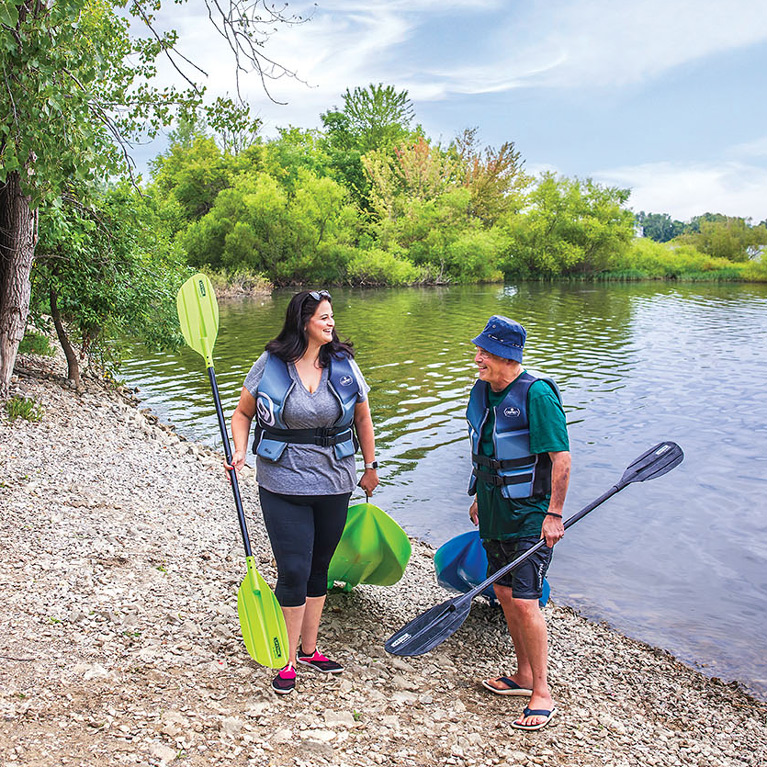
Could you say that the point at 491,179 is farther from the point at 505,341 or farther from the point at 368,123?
the point at 505,341

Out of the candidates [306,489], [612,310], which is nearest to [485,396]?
[306,489]

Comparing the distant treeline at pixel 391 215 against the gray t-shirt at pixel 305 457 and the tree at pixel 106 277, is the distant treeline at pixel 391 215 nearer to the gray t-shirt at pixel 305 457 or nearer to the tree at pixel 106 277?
the tree at pixel 106 277

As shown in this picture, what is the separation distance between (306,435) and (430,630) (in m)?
1.13

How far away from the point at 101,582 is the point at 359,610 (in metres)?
1.57

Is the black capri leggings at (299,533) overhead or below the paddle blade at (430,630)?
overhead

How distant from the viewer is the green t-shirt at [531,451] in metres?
3.32

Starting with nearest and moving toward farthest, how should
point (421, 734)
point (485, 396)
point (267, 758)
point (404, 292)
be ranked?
point (267, 758), point (421, 734), point (485, 396), point (404, 292)

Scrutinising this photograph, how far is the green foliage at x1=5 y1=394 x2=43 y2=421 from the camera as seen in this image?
25.3 ft

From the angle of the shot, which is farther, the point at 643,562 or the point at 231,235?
the point at 231,235

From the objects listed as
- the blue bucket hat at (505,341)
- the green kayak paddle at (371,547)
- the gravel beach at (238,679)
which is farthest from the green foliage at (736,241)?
the blue bucket hat at (505,341)

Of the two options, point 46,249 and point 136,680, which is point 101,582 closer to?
point 136,680

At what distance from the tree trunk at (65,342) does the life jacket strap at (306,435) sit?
6.81 m

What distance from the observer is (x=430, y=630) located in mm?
3469

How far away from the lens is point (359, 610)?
455 cm
